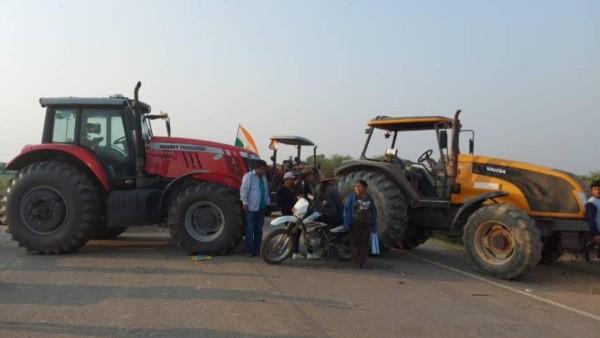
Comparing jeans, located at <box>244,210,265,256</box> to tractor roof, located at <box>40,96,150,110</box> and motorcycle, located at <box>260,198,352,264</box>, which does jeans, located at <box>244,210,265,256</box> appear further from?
tractor roof, located at <box>40,96,150,110</box>

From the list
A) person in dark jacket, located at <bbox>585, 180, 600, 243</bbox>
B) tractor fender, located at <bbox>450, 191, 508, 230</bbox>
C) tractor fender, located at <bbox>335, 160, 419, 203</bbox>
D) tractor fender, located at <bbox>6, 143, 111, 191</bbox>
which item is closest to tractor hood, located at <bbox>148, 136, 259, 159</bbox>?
tractor fender, located at <bbox>6, 143, 111, 191</bbox>

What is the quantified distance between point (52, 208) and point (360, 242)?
5117 millimetres

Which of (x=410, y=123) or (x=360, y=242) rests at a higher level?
(x=410, y=123)

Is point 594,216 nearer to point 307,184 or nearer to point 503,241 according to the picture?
point 503,241

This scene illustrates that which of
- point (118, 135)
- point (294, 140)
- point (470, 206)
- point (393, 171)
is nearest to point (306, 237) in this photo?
point (393, 171)

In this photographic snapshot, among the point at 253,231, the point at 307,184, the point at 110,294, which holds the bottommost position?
the point at 110,294

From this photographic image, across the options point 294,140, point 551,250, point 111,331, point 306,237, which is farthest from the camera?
point 294,140

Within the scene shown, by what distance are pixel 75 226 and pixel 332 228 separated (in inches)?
165

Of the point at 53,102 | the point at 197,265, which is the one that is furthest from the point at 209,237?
the point at 53,102

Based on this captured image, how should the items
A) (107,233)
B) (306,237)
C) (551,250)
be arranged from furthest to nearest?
(107,233) → (551,250) → (306,237)

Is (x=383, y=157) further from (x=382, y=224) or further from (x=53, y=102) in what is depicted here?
(x=53, y=102)

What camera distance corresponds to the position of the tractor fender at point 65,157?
9250mm

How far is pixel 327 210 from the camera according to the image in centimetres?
903

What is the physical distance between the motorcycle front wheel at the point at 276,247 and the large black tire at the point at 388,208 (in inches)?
67.6
